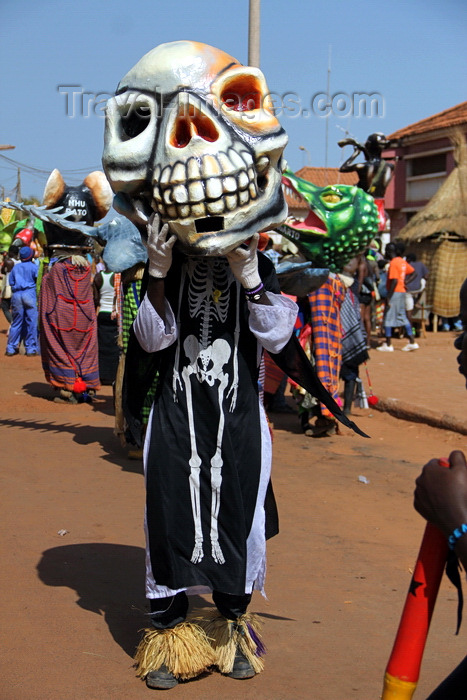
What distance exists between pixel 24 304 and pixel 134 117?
12534 millimetres

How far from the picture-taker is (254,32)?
8.73 meters

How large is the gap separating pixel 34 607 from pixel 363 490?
3.28 metres

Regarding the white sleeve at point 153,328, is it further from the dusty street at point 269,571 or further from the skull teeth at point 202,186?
the dusty street at point 269,571

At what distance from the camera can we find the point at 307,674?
354 cm

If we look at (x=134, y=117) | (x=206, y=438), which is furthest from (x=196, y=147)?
(x=206, y=438)

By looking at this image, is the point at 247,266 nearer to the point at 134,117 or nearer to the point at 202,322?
the point at 202,322

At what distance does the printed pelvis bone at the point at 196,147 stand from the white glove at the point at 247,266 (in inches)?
2.3

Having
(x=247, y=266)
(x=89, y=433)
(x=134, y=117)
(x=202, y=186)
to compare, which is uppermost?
(x=134, y=117)

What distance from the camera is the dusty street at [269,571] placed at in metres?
3.50

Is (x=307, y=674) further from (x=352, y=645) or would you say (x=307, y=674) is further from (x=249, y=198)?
(x=249, y=198)

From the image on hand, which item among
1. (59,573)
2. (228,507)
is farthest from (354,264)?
(228,507)

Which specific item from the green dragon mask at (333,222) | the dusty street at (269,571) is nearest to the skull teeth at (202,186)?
the dusty street at (269,571)

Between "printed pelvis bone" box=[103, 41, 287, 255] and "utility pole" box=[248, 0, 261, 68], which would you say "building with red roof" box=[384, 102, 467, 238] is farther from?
"printed pelvis bone" box=[103, 41, 287, 255]

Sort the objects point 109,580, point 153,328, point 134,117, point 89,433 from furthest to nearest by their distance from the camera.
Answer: point 89,433 < point 109,580 < point 134,117 < point 153,328
